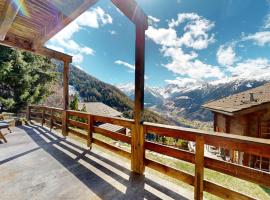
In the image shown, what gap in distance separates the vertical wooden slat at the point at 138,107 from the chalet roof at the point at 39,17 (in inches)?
10.9

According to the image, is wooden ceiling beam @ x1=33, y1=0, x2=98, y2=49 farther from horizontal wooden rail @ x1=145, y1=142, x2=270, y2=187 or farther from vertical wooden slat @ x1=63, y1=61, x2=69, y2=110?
horizontal wooden rail @ x1=145, y1=142, x2=270, y2=187

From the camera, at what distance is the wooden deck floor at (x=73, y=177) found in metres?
2.46

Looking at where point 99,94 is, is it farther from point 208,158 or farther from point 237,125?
point 208,158

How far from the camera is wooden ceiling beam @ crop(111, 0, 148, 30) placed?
9.59 ft

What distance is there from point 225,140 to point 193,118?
17724 centimetres

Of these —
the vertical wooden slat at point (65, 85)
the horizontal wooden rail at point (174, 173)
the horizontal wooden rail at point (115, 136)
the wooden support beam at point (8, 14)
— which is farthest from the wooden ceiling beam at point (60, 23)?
the horizontal wooden rail at point (174, 173)

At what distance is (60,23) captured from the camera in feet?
11.8

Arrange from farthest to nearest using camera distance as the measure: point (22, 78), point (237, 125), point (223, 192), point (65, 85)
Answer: point (22, 78)
point (237, 125)
point (65, 85)
point (223, 192)

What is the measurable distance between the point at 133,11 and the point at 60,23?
1604mm

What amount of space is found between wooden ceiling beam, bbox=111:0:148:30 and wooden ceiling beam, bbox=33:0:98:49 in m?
0.47

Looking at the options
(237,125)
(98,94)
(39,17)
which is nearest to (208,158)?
(39,17)

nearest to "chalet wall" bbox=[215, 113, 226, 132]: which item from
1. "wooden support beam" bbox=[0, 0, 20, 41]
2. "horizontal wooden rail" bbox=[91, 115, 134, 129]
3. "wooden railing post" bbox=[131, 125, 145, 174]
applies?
"horizontal wooden rail" bbox=[91, 115, 134, 129]

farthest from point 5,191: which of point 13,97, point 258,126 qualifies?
point 13,97

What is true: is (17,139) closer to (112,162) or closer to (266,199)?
(112,162)
